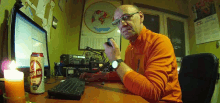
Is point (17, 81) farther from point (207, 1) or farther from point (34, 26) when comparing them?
point (207, 1)

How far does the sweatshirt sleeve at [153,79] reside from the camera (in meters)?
0.58

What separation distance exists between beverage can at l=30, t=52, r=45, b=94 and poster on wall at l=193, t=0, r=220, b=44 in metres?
2.75

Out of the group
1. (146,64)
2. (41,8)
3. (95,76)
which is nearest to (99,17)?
(41,8)

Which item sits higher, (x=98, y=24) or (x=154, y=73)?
(x=98, y=24)

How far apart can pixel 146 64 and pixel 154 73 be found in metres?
0.16

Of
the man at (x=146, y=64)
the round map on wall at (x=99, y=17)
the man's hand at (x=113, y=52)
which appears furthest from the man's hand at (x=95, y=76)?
the round map on wall at (x=99, y=17)

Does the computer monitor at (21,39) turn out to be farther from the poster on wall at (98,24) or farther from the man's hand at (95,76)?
the poster on wall at (98,24)

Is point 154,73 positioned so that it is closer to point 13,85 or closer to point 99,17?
point 13,85

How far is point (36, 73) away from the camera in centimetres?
44

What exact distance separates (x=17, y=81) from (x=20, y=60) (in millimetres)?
336

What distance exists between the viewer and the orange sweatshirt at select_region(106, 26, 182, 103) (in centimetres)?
58

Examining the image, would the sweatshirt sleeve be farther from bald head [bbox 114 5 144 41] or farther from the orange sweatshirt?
bald head [bbox 114 5 144 41]

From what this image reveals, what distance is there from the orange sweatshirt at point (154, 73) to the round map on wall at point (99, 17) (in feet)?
3.85

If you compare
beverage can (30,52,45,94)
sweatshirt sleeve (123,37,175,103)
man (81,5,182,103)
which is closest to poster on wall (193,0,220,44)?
man (81,5,182,103)
